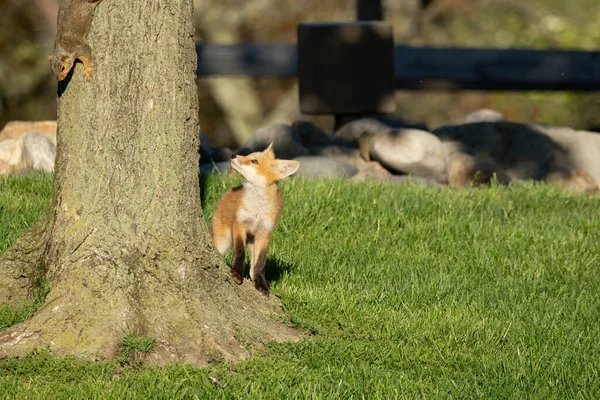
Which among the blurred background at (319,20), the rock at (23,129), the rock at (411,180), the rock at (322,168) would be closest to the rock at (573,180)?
the rock at (411,180)

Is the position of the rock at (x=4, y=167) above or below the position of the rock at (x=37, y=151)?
below

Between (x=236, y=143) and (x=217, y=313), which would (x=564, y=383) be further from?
(x=236, y=143)

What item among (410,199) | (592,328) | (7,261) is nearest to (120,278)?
(7,261)

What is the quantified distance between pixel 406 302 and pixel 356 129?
6.07 metres

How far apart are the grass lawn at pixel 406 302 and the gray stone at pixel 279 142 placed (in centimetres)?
219

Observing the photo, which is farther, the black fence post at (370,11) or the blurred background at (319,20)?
the blurred background at (319,20)

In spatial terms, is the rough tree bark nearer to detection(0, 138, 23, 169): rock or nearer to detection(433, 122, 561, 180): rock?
detection(0, 138, 23, 169): rock

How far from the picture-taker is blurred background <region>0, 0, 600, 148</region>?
18.3 metres

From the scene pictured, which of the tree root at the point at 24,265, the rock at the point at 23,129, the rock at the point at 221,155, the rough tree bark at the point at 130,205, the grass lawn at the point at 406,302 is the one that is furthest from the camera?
the rock at the point at 221,155

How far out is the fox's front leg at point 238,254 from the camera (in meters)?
5.78

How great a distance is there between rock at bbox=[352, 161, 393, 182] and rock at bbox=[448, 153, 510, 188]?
757mm

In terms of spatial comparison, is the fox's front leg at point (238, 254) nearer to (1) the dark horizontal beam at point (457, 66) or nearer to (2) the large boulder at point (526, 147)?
(2) the large boulder at point (526, 147)

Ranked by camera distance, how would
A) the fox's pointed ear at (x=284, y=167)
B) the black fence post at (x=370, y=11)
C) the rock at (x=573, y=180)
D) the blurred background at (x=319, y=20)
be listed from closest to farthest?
the fox's pointed ear at (x=284, y=167)
the rock at (x=573, y=180)
the black fence post at (x=370, y=11)
the blurred background at (x=319, y=20)

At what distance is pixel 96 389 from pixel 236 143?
1502 cm
